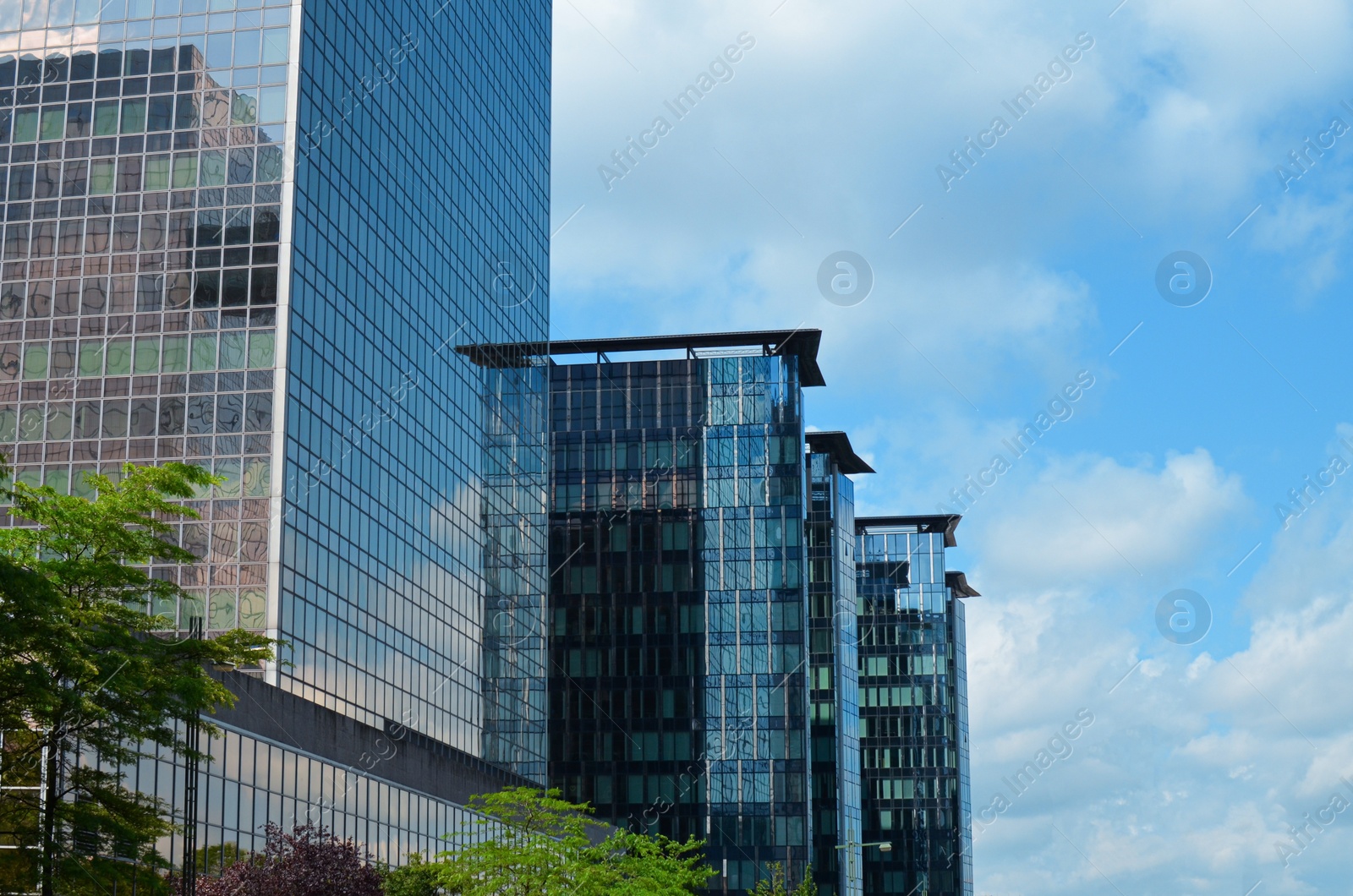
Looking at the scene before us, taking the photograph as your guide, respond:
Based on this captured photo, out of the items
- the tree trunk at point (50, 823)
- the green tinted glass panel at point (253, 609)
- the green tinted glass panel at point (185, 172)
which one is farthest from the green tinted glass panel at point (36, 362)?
the tree trunk at point (50, 823)

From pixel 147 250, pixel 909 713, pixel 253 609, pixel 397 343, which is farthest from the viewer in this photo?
pixel 909 713

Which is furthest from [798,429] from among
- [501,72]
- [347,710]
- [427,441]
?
[347,710]

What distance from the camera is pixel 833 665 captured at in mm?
143500

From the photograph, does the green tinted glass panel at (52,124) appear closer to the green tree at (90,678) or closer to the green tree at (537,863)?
the green tree at (537,863)

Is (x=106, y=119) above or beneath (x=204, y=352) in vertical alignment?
above

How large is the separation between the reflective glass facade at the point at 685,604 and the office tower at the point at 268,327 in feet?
137

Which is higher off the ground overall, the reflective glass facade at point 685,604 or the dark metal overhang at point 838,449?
the dark metal overhang at point 838,449

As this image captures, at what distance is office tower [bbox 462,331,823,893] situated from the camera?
129 m

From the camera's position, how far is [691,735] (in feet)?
426

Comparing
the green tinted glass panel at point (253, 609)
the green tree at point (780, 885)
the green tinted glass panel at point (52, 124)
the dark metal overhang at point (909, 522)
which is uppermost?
the dark metal overhang at point (909, 522)

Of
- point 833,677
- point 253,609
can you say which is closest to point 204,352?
point 253,609

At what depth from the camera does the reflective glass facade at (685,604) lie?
129 metres

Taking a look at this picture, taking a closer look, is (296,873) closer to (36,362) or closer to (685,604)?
(36,362)

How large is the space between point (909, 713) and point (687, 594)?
54.1 m
